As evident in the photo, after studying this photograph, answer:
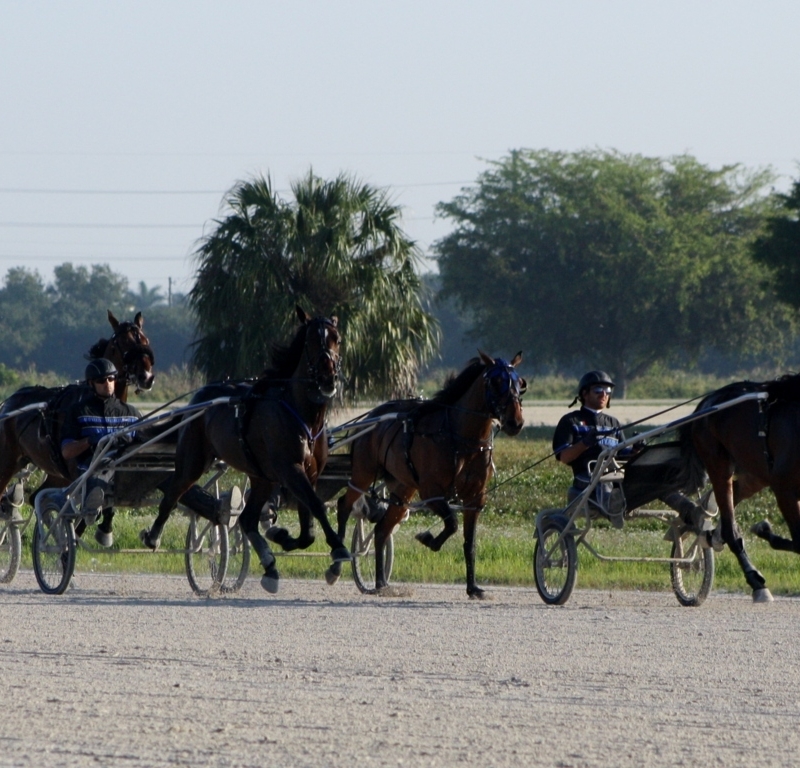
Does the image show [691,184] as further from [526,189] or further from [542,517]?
[542,517]

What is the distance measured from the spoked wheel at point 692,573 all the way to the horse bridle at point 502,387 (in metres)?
1.62

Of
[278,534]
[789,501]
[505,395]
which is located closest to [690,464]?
[789,501]

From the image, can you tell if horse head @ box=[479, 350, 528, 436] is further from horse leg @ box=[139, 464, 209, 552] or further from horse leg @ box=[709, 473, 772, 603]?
horse leg @ box=[139, 464, 209, 552]

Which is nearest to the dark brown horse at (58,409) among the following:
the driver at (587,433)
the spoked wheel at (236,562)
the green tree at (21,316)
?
the spoked wheel at (236,562)

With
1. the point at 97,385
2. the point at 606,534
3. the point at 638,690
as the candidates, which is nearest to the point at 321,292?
the point at 606,534

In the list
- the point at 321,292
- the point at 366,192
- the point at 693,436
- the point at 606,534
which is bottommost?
the point at 606,534

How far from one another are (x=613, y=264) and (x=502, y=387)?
49.8 metres

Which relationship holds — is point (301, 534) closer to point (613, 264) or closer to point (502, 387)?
point (502, 387)

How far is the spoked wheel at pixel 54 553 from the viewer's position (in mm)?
12406

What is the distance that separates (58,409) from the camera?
43.1 feet

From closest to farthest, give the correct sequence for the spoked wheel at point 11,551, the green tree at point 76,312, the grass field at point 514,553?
the spoked wheel at point 11,551, the grass field at point 514,553, the green tree at point 76,312

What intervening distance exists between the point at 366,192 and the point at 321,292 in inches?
80.9

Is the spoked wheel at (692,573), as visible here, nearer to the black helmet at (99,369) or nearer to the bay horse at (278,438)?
the bay horse at (278,438)

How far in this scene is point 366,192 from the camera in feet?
89.8
